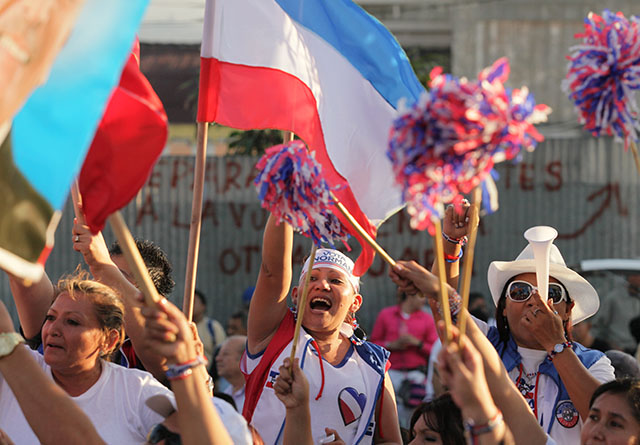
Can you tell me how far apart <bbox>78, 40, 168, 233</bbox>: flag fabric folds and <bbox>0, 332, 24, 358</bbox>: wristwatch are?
0.40 metres

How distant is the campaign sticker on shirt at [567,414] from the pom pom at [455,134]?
1.69m

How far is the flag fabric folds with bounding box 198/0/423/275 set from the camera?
4.06 m

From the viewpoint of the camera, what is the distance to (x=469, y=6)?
1595 centimetres

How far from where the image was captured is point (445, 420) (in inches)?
143

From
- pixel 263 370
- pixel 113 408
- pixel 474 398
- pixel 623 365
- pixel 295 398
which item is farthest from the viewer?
pixel 623 365

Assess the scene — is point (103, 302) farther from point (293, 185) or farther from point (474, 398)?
point (474, 398)

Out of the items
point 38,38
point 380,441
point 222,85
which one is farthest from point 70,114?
point 380,441

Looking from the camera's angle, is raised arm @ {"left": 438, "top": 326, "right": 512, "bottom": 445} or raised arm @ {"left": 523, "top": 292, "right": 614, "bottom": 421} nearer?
raised arm @ {"left": 438, "top": 326, "right": 512, "bottom": 445}

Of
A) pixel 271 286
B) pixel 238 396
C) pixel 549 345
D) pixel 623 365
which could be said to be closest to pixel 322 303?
pixel 271 286

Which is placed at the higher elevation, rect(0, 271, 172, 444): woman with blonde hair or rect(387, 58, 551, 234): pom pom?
rect(387, 58, 551, 234): pom pom

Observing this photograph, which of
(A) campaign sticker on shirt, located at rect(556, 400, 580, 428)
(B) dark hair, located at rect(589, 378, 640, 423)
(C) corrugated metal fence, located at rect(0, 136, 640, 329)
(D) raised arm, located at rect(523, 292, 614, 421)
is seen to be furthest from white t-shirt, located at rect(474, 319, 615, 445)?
(C) corrugated metal fence, located at rect(0, 136, 640, 329)

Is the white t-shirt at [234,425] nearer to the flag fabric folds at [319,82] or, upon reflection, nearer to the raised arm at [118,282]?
the raised arm at [118,282]

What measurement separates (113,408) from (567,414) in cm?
180

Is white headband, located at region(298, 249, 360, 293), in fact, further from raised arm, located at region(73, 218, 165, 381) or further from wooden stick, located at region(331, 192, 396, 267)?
wooden stick, located at region(331, 192, 396, 267)
